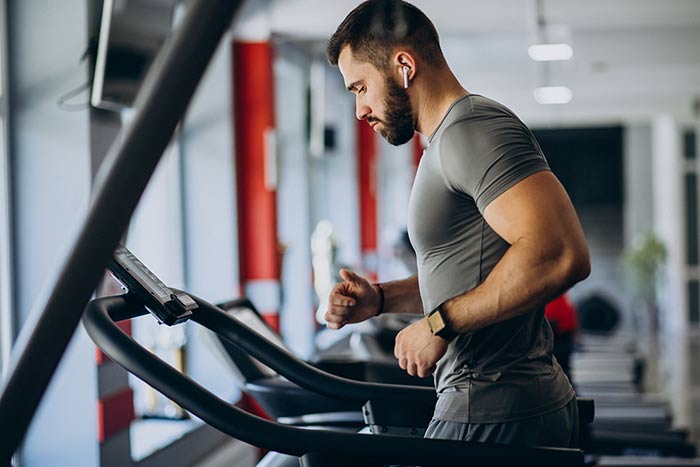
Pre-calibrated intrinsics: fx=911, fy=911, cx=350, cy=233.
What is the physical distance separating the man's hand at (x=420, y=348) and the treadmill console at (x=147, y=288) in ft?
1.35

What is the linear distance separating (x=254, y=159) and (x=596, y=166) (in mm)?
7476

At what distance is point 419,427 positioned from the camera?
5.70 ft

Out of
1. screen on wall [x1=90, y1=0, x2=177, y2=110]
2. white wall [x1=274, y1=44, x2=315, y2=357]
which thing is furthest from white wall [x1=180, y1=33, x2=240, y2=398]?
screen on wall [x1=90, y1=0, x2=177, y2=110]

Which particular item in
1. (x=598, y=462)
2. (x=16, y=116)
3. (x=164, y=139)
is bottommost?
(x=598, y=462)

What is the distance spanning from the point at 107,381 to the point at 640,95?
8198mm

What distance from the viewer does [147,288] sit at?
157 centimetres

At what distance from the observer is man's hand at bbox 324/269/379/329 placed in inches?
67.8

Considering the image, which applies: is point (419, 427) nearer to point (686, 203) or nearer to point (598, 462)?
point (598, 462)

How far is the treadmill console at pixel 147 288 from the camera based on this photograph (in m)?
1.54

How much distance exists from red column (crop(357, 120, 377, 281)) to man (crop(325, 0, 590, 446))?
7059 millimetres

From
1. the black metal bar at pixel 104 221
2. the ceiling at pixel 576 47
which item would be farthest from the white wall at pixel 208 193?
the black metal bar at pixel 104 221

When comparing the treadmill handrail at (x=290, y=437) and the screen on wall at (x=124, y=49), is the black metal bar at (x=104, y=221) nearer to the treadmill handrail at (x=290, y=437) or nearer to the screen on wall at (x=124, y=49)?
the treadmill handrail at (x=290, y=437)

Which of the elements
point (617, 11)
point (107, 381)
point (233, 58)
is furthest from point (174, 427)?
point (617, 11)

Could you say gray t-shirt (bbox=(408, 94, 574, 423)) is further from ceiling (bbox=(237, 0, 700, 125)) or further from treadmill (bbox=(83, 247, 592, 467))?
ceiling (bbox=(237, 0, 700, 125))
